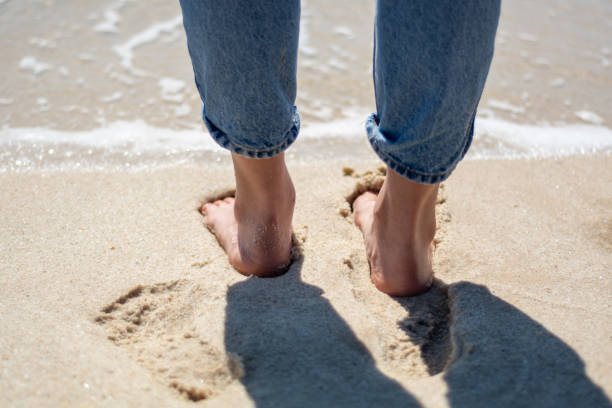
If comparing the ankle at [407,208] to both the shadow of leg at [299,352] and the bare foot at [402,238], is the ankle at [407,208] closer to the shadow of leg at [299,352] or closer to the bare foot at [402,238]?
the bare foot at [402,238]

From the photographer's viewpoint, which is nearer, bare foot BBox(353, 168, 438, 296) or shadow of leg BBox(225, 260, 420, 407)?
shadow of leg BBox(225, 260, 420, 407)

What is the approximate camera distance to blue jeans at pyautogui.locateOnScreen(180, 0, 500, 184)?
1.10 metres

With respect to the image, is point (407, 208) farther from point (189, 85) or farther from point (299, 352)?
point (189, 85)

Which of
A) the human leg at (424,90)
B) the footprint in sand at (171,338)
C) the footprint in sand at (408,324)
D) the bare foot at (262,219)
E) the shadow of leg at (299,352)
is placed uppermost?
the human leg at (424,90)

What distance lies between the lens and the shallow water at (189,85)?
2.18 metres

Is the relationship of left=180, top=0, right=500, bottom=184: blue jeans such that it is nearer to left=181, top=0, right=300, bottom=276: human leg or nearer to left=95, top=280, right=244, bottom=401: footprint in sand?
left=181, top=0, right=300, bottom=276: human leg

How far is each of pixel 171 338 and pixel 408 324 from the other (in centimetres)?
54

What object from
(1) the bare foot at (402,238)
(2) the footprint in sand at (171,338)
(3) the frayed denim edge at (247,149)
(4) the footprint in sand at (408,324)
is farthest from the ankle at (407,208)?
(2) the footprint in sand at (171,338)

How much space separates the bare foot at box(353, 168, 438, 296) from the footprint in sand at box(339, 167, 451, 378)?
0.10 feet

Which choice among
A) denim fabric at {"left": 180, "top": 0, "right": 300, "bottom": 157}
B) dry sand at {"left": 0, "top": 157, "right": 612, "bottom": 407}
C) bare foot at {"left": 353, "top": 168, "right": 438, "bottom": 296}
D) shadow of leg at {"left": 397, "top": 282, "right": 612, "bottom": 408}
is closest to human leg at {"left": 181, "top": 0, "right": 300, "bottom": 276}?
denim fabric at {"left": 180, "top": 0, "right": 300, "bottom": 157}

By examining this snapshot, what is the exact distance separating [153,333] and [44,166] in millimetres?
988

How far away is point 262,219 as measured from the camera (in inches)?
58.5

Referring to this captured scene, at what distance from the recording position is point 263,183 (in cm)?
143

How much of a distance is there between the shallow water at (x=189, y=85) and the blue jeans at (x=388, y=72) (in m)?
0.88
